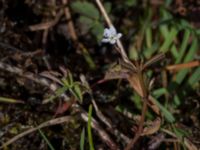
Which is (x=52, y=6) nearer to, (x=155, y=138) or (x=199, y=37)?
(x=199, y=37)

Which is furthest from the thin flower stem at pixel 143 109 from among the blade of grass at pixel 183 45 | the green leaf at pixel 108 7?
the green leaf at pixel 108 7

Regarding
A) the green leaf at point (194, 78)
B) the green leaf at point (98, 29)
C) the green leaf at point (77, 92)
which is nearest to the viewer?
the green leaf at point (77, 92)

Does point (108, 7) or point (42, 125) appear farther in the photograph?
point (108, 7)

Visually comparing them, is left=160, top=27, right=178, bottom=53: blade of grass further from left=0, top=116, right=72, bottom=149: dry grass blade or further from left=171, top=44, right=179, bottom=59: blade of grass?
left=0, top=116, right=72, bottom=149: dry grass blade

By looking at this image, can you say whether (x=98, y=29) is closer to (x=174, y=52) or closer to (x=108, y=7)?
(x=108, y=7)

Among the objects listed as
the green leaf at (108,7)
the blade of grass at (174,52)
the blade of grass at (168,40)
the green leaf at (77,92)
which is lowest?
the blade of grass at (174,52)

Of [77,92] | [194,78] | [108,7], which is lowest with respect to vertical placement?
[194,78]

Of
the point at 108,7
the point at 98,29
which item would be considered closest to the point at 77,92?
the point at 98,29

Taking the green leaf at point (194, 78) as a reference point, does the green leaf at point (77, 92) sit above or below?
above

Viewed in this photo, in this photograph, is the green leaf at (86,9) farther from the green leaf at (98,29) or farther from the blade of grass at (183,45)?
the blade of grass at (183,45)
